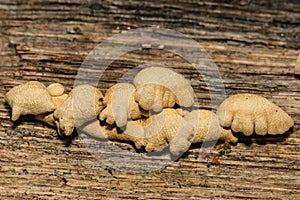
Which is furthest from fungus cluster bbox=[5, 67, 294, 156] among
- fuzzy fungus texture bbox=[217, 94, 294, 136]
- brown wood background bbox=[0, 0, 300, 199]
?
brown wood background bbox=[0, 0, 300, 199]

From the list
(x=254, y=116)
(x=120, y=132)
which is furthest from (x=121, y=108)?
(x=254, y=116)

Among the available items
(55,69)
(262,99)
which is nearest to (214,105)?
(262,99)

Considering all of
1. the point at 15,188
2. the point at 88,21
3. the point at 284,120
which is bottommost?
the point at 15,188

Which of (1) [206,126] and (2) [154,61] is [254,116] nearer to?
(1) [206,126]

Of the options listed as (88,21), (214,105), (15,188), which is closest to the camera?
(15,188)

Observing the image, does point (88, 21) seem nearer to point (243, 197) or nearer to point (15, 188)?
point (15, 188)

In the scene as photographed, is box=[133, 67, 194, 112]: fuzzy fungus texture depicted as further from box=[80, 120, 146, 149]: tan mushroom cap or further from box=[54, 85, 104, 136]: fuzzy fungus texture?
box=[54, 85, 104, 136]: fuzzy fungus texture

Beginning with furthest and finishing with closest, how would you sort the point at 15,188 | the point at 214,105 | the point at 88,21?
the point at 88,21
the point at 214,105
the point at 15,188
